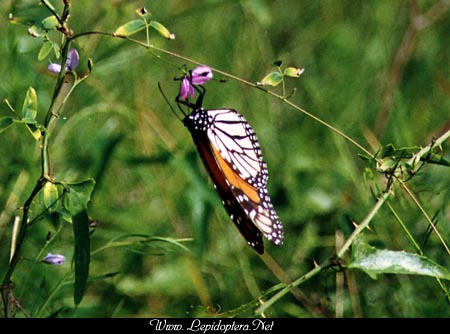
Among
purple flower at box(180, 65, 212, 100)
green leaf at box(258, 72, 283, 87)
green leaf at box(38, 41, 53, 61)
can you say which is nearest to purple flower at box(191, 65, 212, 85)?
purple flower at box(180, 65, 212, 100)

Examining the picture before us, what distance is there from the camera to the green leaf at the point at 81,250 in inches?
62.0

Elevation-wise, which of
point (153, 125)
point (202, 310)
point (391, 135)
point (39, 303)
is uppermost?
point (391, 135)

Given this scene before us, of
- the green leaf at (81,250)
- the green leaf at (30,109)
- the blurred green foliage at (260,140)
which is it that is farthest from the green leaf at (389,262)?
the green leaf at (30,109)

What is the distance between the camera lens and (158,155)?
237 centimetres

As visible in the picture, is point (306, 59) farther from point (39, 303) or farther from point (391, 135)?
point (39, 303)

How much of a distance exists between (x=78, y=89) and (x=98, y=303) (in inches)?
26.8

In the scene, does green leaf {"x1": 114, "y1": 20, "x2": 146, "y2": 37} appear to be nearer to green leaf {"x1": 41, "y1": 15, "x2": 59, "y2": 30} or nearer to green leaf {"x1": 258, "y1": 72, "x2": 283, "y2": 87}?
green leaf {"x1": 41, "y1": 15, "x2": 59, "y2": 30}

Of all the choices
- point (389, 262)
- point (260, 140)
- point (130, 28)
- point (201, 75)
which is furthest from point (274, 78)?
point (260, 140)

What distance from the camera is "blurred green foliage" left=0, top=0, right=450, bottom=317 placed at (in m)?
2.31

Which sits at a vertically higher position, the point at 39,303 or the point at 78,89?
the point at 78,89

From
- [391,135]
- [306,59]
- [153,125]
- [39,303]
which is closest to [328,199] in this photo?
[391,135]

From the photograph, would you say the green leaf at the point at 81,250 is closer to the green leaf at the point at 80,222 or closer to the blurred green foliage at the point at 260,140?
the green leaf at the point at 80,222

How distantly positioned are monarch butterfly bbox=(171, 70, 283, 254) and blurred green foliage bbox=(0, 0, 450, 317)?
136 mm
